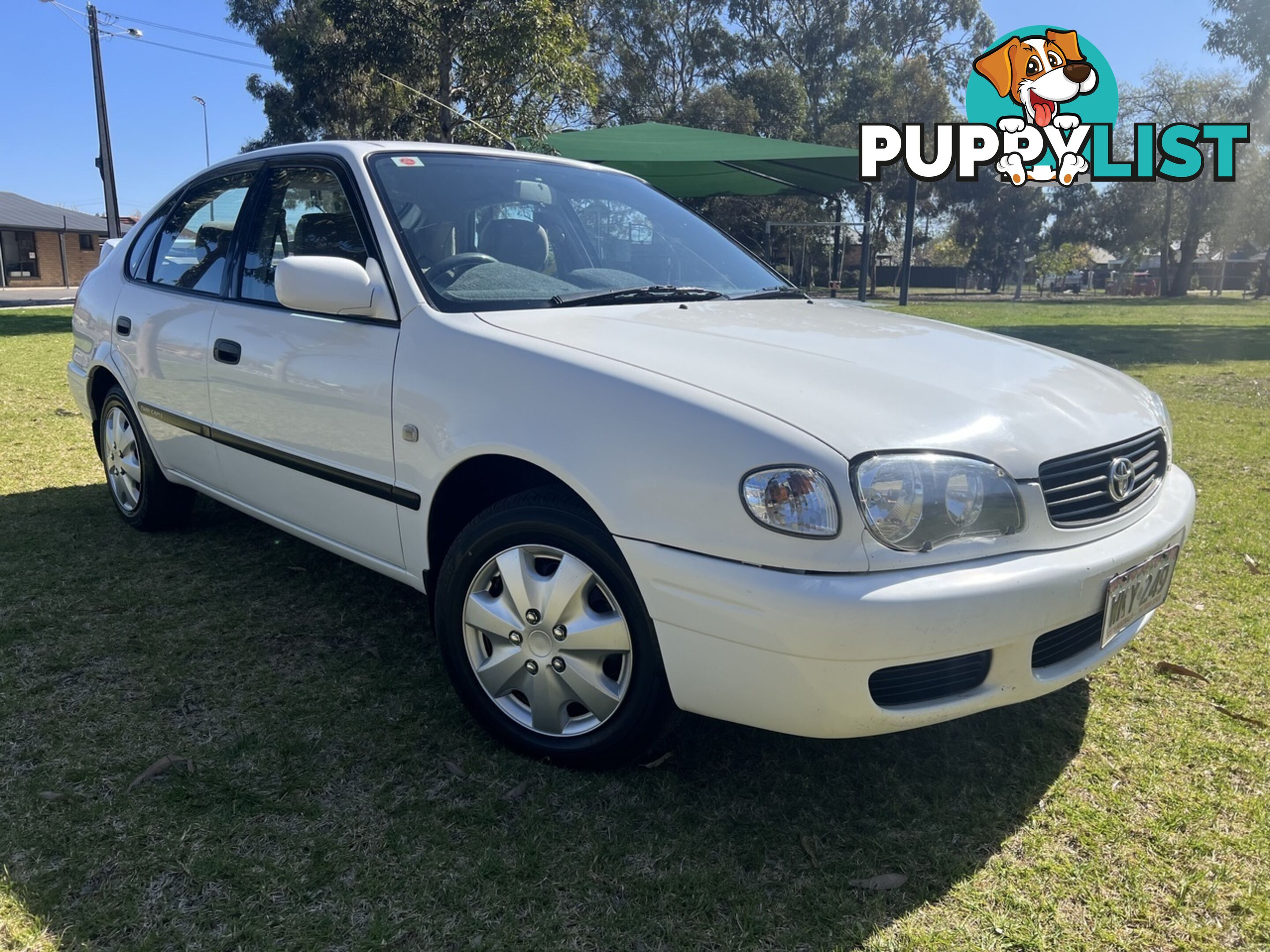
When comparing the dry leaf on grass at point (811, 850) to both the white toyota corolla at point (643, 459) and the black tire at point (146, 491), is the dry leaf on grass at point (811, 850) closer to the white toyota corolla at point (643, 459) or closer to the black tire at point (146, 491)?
the white toyota corolla at point (643, 459)

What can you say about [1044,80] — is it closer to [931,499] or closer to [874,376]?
[874,376]

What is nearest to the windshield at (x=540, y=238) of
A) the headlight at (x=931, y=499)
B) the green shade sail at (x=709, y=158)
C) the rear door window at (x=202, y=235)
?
the rear door window at (x=202, y=235)

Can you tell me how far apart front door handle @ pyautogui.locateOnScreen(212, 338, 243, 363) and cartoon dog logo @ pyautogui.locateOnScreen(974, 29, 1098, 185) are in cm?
1803

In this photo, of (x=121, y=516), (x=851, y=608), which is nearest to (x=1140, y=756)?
(x=851, y=608)

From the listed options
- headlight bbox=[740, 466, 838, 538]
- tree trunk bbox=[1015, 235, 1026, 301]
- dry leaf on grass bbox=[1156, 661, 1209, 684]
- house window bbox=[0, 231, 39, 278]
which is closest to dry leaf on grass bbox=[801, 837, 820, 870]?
headlight bbox=[740, 466, 838, 538]

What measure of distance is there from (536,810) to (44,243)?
4798 cm

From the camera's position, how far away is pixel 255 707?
8.81ft

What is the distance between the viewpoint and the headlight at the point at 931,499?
190 centimetres

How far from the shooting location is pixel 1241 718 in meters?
2.70

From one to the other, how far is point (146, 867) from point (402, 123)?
63.7 feet

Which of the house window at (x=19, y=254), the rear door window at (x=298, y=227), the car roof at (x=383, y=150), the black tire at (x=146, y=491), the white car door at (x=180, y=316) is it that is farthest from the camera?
the house window at (x=19, y=254)

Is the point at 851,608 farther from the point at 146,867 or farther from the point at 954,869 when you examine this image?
the point at 146,867

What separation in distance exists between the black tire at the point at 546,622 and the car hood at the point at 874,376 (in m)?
0.41

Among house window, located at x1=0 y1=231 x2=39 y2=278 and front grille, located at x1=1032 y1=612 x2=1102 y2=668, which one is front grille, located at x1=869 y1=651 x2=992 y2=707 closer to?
Result: front grille, located at x1=1032 y1=612 x2=1102 y2=668
